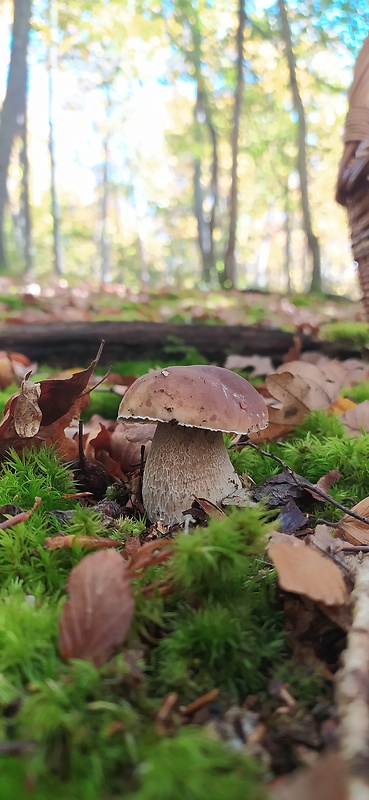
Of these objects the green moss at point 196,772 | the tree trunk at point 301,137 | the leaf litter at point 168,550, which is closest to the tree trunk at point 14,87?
the tree trunk at point 301,137

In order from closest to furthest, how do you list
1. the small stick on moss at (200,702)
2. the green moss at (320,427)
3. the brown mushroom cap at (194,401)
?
the small stick on moss at (200,702)
the brown mushroom cap at (194,401)
the green moss at (320,427)

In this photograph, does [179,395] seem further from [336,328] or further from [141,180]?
[141,180]

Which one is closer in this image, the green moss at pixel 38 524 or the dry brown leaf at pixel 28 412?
the green moss at pixel 38 524

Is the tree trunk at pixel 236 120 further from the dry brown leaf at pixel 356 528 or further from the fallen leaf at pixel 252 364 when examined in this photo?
the dry brown leaf at pixel 356 528

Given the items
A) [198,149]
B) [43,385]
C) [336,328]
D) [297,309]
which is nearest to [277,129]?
[198,149]

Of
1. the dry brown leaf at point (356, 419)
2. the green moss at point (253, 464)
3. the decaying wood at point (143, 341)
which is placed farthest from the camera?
the decaying wood at point (143, 341)

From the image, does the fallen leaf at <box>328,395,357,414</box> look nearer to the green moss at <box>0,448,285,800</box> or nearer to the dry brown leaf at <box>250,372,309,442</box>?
the dry brown leaf at <box>250,372,309,442</box>
